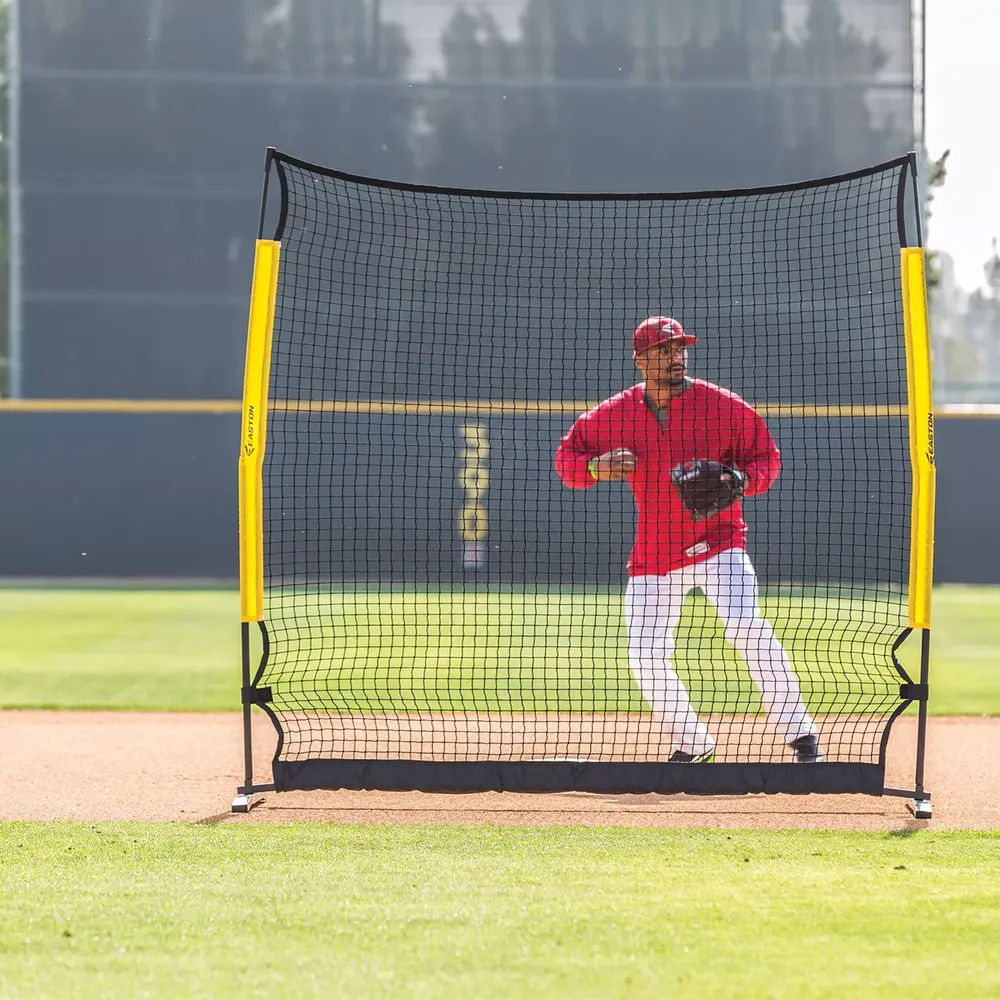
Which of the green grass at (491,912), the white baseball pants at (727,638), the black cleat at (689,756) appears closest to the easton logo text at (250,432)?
the green grass at (491,912)

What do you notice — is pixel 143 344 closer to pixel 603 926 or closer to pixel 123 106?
pixel 123 106

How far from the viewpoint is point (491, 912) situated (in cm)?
365

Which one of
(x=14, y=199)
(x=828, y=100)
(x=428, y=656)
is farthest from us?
(x=14, y=199)

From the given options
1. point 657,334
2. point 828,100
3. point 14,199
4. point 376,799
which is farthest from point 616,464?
point 14,199

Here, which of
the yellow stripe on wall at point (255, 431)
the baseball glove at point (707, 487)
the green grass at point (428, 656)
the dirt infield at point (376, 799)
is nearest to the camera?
the dirt infield at point (376, 799)

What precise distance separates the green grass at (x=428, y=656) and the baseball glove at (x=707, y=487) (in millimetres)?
1171

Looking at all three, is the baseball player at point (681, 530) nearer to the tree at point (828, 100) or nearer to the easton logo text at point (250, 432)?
the easton logo text at point (250, 432)

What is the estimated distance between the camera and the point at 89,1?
2139cm

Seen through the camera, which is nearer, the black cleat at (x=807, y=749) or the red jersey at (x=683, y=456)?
the black cleat at (x=807, y=749)

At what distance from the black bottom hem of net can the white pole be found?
17168 millimetres

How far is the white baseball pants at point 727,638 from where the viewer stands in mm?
5758

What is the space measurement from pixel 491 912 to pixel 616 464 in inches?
101

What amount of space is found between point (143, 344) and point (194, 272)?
1378 millimetres

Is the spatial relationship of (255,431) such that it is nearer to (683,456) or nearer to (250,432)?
(250,432)
